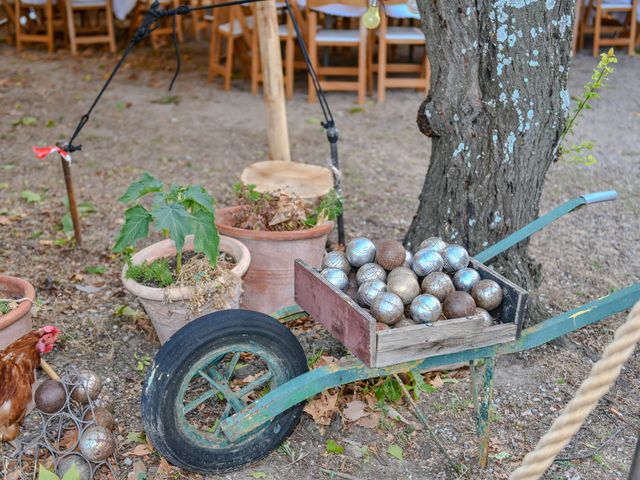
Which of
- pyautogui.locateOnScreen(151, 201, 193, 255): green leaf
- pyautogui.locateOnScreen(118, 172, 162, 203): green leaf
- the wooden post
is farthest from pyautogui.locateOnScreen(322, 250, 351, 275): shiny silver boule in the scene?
the wooden post

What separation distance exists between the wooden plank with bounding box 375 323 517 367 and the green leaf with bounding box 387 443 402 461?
0.58 metres

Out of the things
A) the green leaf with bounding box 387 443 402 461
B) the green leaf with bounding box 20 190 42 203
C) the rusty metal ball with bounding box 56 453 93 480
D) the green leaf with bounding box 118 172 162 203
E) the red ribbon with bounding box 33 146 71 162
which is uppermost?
the red ribbon with bounding box 33 146 71 162

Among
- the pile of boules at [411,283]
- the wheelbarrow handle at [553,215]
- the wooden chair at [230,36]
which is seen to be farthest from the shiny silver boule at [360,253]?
the wooden chair at [230,36]

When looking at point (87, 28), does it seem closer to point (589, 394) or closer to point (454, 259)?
point (454, 259)

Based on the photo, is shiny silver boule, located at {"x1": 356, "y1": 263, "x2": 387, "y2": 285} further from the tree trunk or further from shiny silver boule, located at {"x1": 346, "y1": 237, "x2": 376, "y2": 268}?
the tree trunk

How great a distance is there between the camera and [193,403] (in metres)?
2.47

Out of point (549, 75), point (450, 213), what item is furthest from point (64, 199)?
point (549, 75)

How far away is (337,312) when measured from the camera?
2342 millimetres

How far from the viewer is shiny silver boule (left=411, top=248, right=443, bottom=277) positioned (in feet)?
8.38

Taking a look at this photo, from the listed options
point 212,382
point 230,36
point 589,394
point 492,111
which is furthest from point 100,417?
point 230,36

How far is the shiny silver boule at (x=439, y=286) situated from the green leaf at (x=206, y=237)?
0.84 meters

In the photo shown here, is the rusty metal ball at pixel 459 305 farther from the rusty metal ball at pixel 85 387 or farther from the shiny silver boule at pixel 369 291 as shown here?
the rusty metal ball at pixel 85 387

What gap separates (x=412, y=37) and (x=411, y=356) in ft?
18.2

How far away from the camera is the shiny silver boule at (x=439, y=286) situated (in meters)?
2.46
